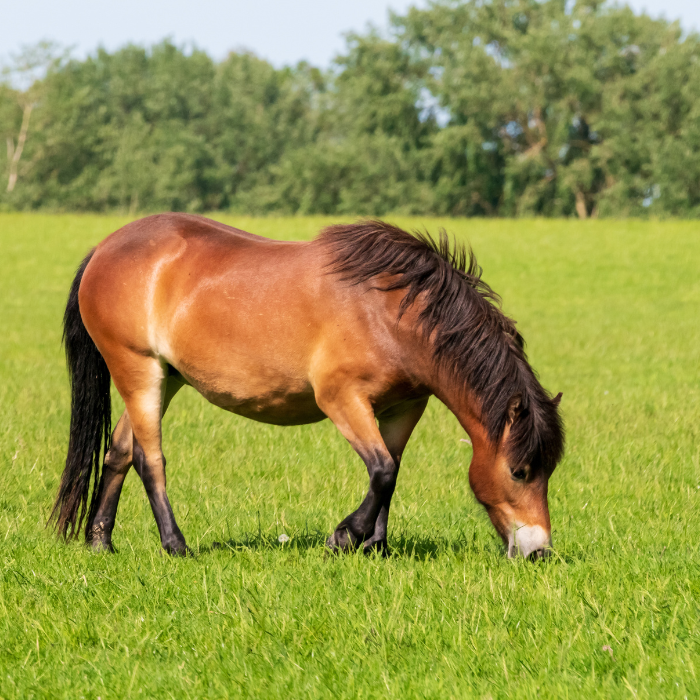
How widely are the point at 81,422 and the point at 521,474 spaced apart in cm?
278

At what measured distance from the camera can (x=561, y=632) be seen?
341 cm

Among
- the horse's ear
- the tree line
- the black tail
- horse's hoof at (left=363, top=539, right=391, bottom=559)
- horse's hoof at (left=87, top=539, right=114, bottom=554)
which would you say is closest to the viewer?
the horse's ear

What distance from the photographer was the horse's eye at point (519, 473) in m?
4.25

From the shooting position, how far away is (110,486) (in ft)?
17.4

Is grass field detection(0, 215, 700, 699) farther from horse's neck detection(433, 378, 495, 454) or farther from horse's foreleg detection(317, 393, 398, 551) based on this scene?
horse's neck detection(433, 378, 495, 454)

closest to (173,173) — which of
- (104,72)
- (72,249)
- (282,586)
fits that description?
(104,72)

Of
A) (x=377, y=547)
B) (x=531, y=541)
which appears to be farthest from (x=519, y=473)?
(x=377, y=547)

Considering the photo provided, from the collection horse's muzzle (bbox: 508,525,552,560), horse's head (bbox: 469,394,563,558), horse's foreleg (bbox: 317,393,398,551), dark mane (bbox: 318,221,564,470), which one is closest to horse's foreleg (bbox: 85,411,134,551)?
horse's foreleg (bbox: 317,393,398,551)

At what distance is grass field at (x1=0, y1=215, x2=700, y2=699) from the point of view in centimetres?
314

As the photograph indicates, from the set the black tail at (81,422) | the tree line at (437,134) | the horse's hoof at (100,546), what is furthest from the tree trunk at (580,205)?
the horse's hoof at (100,546)

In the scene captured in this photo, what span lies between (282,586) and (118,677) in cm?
99

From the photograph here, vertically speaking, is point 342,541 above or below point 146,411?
below

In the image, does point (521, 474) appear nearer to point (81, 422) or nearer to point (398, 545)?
point (398, 545)

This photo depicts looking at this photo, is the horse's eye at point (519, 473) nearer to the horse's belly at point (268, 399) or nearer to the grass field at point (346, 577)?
the grass field at point (346, 577)
